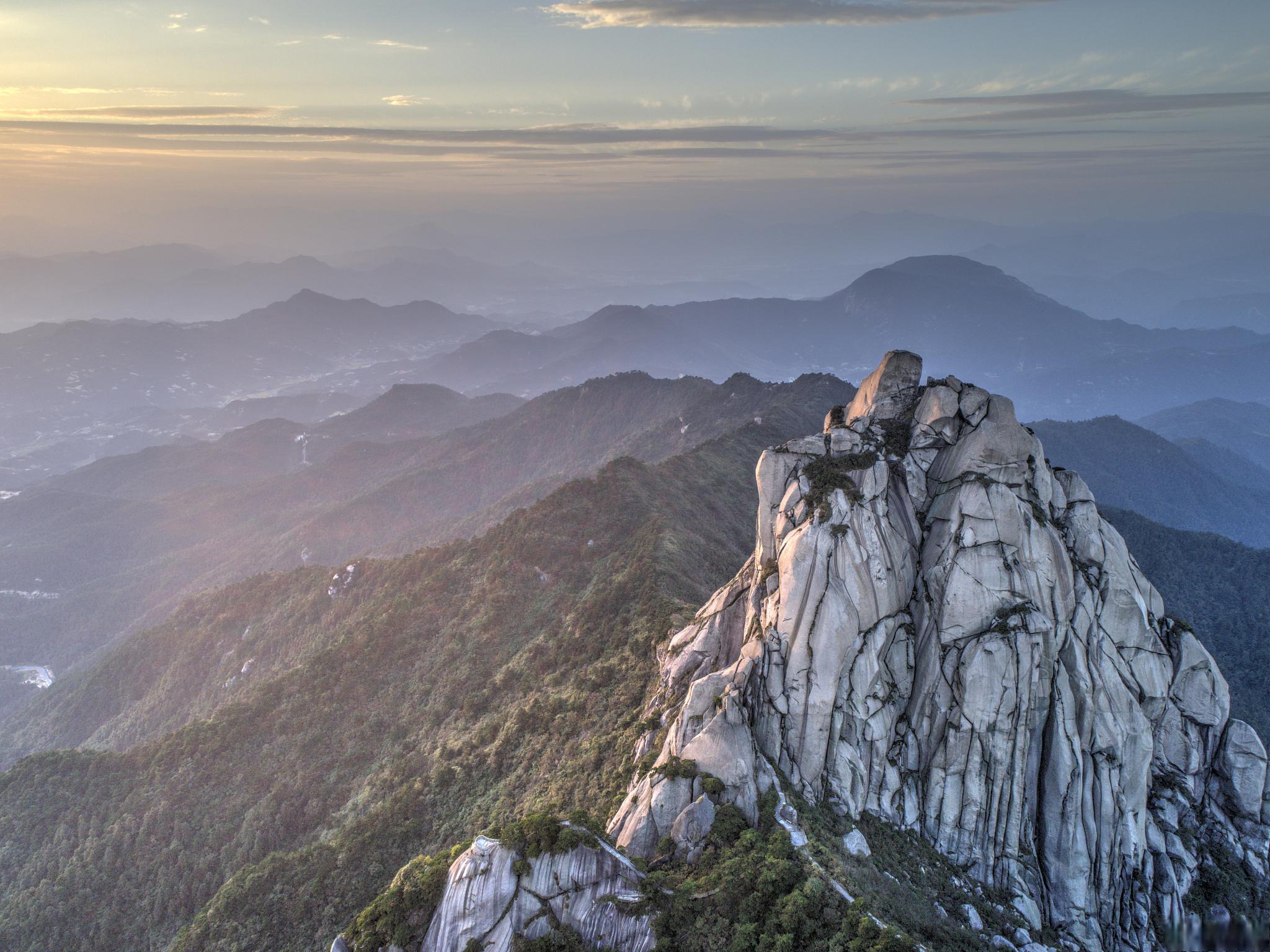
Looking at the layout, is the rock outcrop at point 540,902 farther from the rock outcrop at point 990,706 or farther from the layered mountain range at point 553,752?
the rock outcrop at point 990,706

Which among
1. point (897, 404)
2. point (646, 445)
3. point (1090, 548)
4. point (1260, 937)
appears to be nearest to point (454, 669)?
point (897, 404)

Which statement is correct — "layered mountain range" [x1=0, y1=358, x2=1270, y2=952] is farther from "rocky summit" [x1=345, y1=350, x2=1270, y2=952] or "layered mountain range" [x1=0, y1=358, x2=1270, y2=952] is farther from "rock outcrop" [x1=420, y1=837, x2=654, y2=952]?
"rocky summit" [x1=345, y1=350, x2=1270, y2=952]

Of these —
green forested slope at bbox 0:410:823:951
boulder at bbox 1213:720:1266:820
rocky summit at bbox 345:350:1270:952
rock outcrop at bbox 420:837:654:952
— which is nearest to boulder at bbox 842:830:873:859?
rocky summit at bbox 345:350:1270:952

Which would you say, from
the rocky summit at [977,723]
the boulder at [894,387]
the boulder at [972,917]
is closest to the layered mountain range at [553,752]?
the boulder at [972,917]

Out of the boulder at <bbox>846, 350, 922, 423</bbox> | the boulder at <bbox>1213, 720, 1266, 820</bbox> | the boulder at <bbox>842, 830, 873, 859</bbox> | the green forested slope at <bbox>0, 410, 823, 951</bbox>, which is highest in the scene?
the boulder at <bbox>846, 350, 922, 423</bbox>

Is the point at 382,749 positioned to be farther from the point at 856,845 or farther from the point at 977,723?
the point at 977,723

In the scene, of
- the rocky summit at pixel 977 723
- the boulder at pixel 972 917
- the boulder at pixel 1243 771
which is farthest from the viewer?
the boulder at pixel 1243 771
